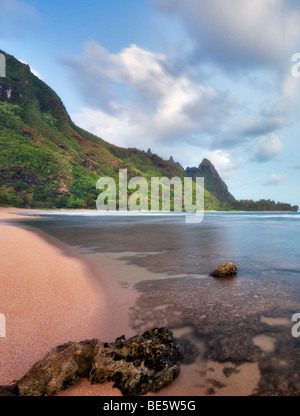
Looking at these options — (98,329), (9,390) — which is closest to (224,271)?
(98,329)

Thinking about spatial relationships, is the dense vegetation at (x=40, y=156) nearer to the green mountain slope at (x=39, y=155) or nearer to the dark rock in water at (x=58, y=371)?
the green mountain slope at (x=39, y=155)

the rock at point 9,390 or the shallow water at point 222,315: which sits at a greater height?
the rock at point 9,390

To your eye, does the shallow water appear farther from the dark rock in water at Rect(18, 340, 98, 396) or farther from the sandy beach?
the dark rock in water at Rect(18, 340, 98, 396)

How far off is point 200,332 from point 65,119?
7813 inches

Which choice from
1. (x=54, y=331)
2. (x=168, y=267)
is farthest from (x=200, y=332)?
(x=168, y=267)

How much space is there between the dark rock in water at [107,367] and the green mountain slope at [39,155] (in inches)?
2821

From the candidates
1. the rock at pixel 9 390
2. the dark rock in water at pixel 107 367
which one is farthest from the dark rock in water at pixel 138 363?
the rock at pixel 9 390

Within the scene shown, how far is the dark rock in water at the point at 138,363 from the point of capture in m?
2.56

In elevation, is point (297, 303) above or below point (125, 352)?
below

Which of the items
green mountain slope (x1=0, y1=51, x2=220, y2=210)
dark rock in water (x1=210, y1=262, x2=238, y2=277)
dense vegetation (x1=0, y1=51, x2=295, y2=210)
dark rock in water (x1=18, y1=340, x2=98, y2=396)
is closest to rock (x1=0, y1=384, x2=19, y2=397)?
dark rock in water (x1=18, y1=340, x2=98, y2=396)

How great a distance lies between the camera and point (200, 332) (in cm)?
399
